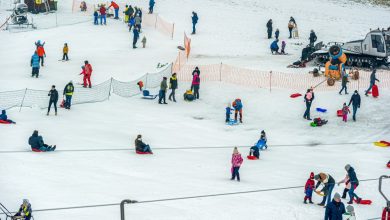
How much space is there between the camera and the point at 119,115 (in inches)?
1208

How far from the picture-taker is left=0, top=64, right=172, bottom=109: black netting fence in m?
30.7

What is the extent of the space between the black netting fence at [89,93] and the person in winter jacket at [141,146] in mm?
7081

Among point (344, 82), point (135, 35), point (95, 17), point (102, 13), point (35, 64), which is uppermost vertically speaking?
point (102, 13)

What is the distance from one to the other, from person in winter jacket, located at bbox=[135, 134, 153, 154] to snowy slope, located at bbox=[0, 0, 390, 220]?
30 centimetres

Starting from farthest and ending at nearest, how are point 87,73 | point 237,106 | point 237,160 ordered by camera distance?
point 87,73
point 237,106
point 237,160

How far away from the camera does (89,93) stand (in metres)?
33.2

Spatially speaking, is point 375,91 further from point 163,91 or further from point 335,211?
point 335,211

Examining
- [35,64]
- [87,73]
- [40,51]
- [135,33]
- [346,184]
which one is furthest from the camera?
[135,33]

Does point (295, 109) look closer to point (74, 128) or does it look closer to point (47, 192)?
point (74, 128)

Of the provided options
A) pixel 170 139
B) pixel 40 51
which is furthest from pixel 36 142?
pixel 40 51

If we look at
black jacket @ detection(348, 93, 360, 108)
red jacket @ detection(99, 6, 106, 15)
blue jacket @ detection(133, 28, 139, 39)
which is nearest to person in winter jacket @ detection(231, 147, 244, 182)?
black jacket @ detection(348, 93, 360, 108)

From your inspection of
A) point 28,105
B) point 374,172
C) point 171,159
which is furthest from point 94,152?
point 374,172

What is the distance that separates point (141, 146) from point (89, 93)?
→ 8870mm

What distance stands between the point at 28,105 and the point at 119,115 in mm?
3647
